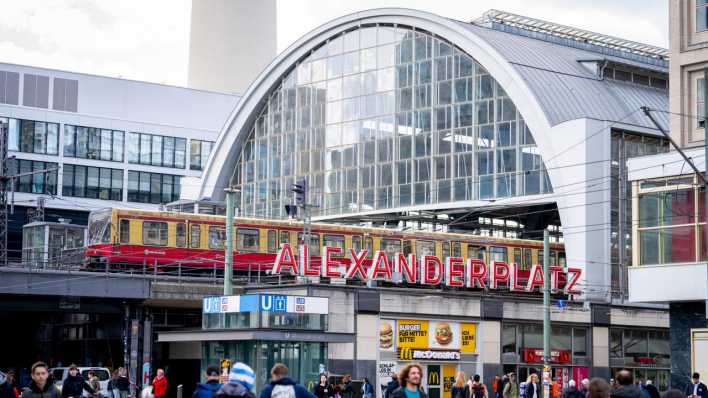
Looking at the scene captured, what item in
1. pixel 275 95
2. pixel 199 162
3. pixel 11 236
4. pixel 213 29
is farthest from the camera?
pixel 213 29

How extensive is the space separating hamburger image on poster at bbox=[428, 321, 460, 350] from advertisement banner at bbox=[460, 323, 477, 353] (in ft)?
1.14

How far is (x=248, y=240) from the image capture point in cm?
6366

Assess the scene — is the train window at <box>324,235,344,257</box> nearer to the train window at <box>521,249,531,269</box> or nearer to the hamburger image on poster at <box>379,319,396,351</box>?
the train window at <box>521,249,531,269</box>

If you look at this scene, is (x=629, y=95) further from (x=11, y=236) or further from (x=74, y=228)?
(x=11, y=236)

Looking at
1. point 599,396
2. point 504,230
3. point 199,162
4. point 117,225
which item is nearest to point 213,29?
point 199,162

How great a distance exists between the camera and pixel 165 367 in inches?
→ 2566

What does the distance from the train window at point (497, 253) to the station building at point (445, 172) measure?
2.96ft

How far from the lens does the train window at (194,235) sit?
203 ft

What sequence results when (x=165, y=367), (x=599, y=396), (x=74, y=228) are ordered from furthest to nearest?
(x=74, y=228)
(x=165, y=367)
(x=599, y=396)

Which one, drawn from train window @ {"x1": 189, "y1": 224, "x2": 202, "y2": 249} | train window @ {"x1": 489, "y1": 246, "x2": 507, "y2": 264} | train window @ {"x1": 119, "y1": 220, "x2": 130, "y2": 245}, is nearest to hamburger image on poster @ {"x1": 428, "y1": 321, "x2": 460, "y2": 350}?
train window @ {"x1": 489, "y1": 246, "x2": 507, "y2": 264}

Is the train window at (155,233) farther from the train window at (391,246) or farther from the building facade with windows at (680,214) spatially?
the building facade with windows at (680,214)

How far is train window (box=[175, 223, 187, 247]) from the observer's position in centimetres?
6118

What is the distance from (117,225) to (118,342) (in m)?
11.1

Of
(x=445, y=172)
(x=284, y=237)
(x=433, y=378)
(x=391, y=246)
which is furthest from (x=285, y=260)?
(x=445, y=172)
